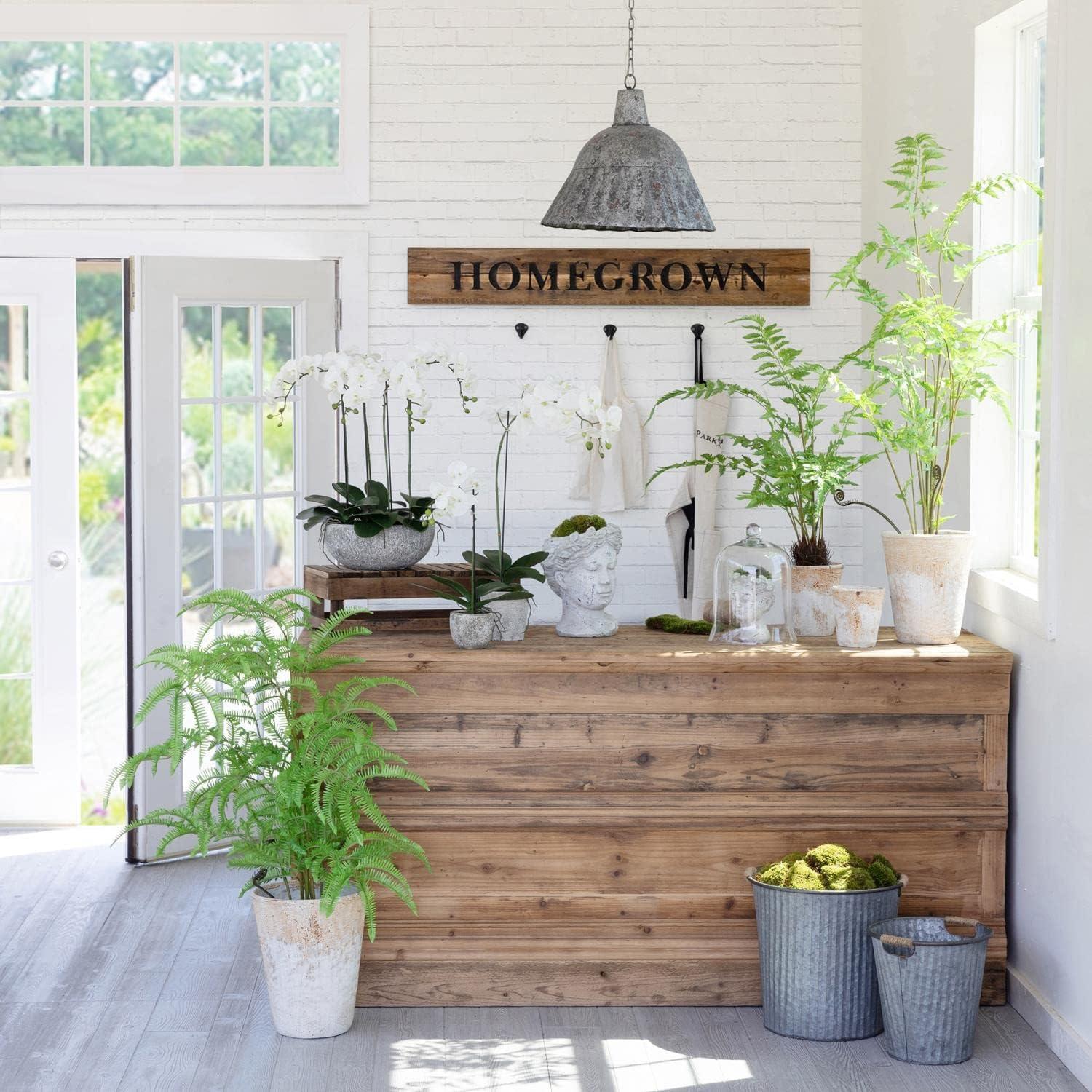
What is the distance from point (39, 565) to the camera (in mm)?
5371

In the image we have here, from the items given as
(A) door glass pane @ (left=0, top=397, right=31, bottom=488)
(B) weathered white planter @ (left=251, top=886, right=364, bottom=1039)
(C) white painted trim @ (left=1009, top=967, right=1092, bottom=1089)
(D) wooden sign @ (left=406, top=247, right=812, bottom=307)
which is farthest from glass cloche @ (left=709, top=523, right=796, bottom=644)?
(A) door glass pane @ (left=0, top=397, right=31, bottom=488)

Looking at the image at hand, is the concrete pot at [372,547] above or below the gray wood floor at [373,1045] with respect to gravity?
above

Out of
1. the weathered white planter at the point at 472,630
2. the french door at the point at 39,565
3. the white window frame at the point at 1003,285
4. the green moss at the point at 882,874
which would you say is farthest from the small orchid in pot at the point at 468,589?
the french door at the point at 39,565

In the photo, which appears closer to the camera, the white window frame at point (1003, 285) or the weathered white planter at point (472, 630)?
the weathered white planter at point (472, 630)

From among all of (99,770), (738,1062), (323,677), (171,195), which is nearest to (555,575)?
(323,677)

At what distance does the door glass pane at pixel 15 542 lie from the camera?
17.8 ft

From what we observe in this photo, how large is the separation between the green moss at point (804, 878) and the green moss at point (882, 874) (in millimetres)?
133

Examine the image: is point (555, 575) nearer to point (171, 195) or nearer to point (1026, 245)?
point (1026, 245)

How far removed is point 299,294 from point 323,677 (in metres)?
1.97

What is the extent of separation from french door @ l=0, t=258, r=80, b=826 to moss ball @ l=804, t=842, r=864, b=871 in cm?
301

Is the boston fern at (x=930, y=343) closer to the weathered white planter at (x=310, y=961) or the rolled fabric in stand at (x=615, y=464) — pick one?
the rolled fabric in stand at (x=615, y=464)

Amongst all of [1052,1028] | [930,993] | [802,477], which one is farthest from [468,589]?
[1052,1028]

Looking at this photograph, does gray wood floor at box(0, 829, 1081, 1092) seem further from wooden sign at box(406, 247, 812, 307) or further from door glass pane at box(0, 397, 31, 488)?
wooden sign at box(406, 247, 812, 307)

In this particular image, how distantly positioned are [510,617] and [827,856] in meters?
1.00
